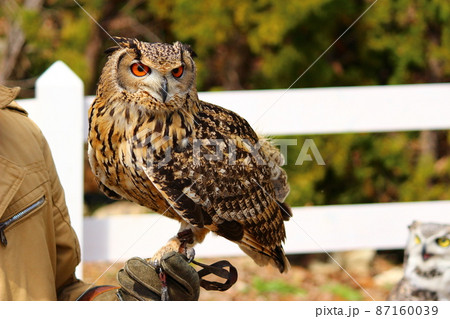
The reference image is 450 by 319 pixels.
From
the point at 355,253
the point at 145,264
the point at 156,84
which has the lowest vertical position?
the point at 145,264

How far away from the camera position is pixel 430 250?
1177 mm

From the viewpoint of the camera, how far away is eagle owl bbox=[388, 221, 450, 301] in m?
1.17

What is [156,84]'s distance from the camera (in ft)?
1.94

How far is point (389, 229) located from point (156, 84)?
101cm

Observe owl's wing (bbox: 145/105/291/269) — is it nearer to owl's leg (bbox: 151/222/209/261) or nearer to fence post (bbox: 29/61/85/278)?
owl's leg (bbox: 151/222/209/261)

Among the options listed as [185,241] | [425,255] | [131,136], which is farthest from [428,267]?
[131,136]

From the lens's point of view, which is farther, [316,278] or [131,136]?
[316,278]

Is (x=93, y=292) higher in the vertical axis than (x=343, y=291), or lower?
lower

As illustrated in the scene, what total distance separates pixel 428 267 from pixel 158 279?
68cm

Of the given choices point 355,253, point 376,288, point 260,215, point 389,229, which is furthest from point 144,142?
point 355,253

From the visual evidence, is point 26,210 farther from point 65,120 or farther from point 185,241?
point 65,120

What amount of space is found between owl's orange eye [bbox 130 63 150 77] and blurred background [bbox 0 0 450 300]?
63 centimetres

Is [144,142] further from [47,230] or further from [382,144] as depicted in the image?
[382,144]

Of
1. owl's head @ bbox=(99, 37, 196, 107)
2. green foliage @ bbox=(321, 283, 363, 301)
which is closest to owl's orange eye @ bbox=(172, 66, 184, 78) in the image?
owl's head @ bbox=(99, 37, 196, 107)
